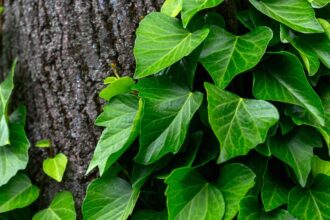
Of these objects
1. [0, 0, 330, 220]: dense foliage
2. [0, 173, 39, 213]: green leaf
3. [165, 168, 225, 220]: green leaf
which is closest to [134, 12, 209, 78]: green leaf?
[0, 0, 330, 220]: dense foliage

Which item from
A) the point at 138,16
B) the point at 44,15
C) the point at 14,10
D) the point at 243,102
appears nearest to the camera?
the point at 243,102

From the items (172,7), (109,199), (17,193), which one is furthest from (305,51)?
(17,193)

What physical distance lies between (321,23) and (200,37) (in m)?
0.29

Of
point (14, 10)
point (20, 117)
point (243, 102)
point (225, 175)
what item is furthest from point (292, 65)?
point (14, 10)

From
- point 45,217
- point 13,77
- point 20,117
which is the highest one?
point 13,77

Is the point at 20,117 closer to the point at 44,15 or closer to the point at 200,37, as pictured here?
the point at 44,15

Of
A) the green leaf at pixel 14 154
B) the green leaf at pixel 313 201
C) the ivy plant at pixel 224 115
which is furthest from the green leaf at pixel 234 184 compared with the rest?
the green leaf at pixel 14 154

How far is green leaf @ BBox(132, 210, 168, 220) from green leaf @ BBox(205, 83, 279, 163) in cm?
24

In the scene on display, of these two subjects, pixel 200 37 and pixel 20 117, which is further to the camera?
pixel 20 117

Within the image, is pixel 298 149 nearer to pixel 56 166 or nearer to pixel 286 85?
pixel 286 85

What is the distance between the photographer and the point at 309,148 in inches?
41.6

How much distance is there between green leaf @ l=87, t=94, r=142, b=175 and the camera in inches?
42.3

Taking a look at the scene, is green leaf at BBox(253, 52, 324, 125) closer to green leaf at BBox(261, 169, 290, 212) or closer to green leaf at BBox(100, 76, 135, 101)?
green leaf at BBox(261, 169, 290, 212)

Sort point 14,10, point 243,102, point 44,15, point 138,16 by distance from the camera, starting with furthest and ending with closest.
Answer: point 14,10 → point 44,15 → point 138,16 → point 243,102
